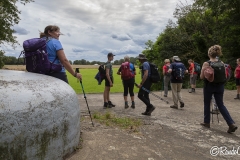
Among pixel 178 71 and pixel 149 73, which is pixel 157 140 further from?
pixel 178 71

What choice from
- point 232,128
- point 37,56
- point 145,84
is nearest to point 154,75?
point 145,84

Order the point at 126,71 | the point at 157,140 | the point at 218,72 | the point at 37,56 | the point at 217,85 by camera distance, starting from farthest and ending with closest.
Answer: the point at 126,71 → the point at 217,85 → the point at 218,72 → the point at 157,140 → the point at 37,56

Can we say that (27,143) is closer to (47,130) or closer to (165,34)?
(47,130)

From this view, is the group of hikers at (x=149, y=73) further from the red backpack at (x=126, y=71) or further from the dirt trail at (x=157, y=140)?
the dirt trail at (x=157, y=140)

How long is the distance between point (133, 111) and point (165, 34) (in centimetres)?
2027

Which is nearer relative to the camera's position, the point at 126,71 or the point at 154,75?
the point at 154,75

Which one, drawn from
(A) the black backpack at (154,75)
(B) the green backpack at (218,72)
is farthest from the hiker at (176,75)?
(B) the green backpack at (218,72)

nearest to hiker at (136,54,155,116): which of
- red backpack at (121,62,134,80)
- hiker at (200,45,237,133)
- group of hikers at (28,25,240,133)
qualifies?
group of hikers at (28,25,240,133)

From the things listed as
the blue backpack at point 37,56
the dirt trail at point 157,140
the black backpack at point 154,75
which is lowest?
the dirt trail at point 157,140

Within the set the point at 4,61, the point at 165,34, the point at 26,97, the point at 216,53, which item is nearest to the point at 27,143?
the point at 26,97

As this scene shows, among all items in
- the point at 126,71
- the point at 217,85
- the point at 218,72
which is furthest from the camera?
the point at 126,71

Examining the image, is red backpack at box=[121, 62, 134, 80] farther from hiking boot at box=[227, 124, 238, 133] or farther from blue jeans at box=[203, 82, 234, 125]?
hiking boot at box=[227, 124, 238, 133]

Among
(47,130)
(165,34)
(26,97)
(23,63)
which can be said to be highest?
(165,34)

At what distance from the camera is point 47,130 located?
2979mm
